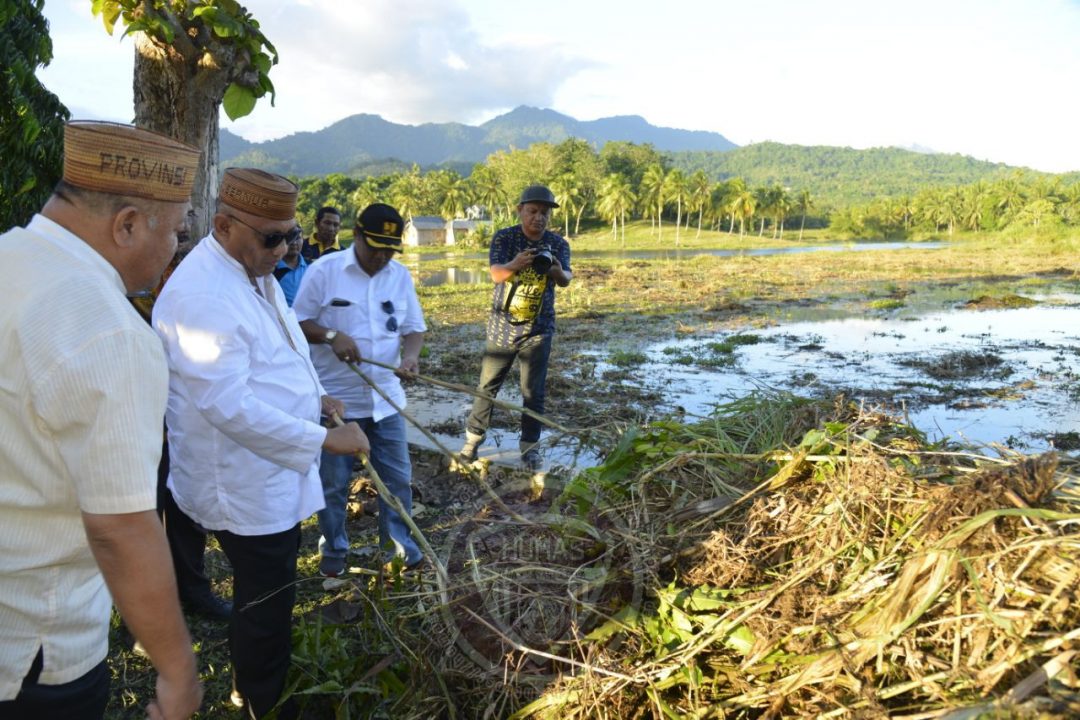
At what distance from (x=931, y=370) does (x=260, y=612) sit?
9254 mm

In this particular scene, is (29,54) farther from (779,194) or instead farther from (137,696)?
(779,194)

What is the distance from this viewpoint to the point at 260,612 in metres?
2.20

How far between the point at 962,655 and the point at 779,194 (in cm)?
8114

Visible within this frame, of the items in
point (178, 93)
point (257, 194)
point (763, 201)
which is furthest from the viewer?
point (763, 201)

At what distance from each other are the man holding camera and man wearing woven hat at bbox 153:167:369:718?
2.57 m

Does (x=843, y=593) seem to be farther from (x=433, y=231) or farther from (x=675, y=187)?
(x=675, y=187)

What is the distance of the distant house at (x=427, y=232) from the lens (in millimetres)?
67250

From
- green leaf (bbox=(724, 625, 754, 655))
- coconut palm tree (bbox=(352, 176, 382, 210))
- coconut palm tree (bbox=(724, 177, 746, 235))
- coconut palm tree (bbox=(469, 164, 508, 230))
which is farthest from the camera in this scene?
coconut palm tree (bbox=(469, 164, 508, 230))

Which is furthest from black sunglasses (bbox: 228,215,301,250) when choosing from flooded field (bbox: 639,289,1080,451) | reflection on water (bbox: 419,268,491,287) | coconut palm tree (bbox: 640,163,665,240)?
coconut palm tree (bbox: 640,163,665,240)

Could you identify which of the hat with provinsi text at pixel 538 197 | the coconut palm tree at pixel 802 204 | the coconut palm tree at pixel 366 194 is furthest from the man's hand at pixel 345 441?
the coconut palm tree at pixel 802 204

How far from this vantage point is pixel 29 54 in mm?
4488

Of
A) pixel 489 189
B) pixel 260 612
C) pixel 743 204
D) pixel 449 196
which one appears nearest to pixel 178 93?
pixel 260 612

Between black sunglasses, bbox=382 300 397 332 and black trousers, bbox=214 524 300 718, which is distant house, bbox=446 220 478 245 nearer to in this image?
black sunglasses, bbox=382 300 397 332

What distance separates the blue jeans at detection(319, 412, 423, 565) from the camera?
3541 mm
